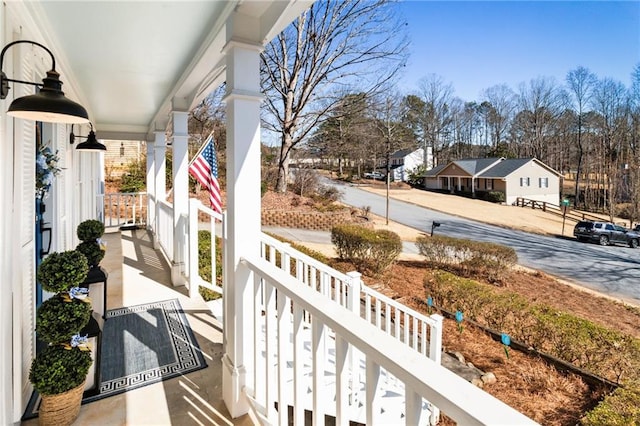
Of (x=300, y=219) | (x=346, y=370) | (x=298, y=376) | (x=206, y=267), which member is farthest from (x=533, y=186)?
(x=346, y=370)

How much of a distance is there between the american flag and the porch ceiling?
2.04ft

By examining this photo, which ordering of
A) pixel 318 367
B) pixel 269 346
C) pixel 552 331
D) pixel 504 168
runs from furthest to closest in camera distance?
1. pixel 504 168
2. pixel 552 331
3. pixel 269 346
4. pixel 318 367

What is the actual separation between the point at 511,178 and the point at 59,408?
30.2m

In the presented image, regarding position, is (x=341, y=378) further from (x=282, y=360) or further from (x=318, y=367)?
(x=282, y=360)

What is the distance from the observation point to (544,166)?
27.6 metres

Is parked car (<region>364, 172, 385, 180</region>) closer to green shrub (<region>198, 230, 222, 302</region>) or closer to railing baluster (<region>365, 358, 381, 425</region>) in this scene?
green shrub (<region>198, 230, 222, 302</region>)

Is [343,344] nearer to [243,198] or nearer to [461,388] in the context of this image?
[461,388]

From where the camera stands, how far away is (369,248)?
24.1 feet

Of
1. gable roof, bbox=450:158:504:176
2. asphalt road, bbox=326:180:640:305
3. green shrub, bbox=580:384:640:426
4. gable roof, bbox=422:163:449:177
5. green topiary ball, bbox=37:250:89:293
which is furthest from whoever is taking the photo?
gable roof, bbox=422:163:449:177

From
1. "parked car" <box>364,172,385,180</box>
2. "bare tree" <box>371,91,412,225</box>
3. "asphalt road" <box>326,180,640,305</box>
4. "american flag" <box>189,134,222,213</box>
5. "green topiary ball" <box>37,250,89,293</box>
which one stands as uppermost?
"bare tree" <box>371,91,412,225</box>

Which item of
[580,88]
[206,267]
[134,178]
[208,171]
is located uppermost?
[580,88]

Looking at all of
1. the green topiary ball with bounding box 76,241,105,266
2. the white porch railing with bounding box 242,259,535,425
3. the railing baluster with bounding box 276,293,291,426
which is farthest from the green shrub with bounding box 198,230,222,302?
the railing baluster with bounding box 276,293,291,426

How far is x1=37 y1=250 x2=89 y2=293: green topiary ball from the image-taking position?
6.17 feet

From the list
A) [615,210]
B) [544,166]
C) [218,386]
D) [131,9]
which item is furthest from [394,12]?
[544,166]
